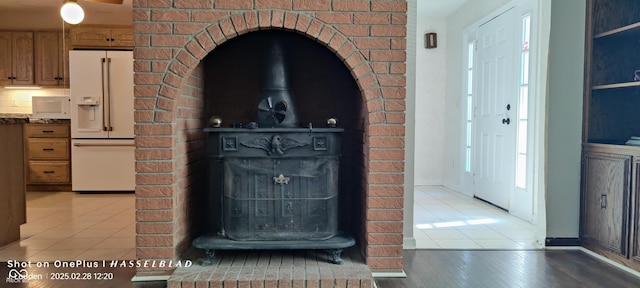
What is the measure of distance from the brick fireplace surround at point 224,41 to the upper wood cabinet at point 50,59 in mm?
4172

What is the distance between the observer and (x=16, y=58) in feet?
18.2

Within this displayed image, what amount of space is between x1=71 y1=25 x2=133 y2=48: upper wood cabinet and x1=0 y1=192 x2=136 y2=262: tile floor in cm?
184

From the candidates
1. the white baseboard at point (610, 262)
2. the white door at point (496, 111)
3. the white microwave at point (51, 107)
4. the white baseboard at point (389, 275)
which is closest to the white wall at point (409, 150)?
the white baseboard at point (389, 275)

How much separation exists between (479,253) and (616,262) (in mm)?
768

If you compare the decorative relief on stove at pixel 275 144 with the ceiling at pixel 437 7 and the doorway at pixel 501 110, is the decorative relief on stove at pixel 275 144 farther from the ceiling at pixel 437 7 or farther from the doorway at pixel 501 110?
the ceiling at pixel 437 7

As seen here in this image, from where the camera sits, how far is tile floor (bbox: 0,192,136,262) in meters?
2.72

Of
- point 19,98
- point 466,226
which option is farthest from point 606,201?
point 19,98

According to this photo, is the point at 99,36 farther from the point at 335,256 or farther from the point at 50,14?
the point at 335,256

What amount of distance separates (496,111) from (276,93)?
2749 millimetres

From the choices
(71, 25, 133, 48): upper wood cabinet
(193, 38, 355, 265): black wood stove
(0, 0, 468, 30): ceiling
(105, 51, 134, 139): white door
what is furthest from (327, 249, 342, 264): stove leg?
(71, 25, 133, 48): upper wood cabinet

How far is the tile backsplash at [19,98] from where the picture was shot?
5816 millimetres

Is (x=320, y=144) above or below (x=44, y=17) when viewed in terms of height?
below

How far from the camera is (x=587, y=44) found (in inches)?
110

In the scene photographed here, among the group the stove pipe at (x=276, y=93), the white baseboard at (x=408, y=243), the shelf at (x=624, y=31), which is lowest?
the white baseboard at (x=408, y=243)
